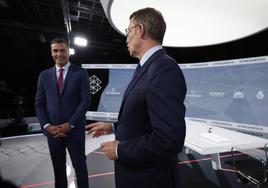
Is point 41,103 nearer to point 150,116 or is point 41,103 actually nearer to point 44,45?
point 150,116

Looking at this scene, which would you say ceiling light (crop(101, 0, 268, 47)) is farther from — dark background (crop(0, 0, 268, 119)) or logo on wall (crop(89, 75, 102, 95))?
logo on wall (crop(89, 75, 102, 95))

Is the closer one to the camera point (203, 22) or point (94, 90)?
point (203, 22)

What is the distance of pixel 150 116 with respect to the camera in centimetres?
88

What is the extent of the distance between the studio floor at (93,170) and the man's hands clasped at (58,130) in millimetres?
1104

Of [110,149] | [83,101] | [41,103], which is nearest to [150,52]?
[110,149]

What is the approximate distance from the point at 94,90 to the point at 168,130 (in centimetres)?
475

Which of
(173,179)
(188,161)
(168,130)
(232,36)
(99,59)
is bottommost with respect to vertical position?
(188,161)

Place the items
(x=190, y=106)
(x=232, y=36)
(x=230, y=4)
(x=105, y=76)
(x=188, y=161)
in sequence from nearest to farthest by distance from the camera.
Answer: (x=230, y=4) < (x=232, y=36) < (x=188, y=161) < (x=190, y=106) < (x=105, y=76)

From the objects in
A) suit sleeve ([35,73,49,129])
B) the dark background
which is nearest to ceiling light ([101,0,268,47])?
suit sleeve ([35,73,49,129])

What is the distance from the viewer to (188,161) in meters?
3.72

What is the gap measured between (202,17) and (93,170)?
3.03 meters

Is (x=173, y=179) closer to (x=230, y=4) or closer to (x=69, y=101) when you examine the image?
(x=230, y=4)

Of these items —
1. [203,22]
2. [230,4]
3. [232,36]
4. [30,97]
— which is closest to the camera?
[230,4]

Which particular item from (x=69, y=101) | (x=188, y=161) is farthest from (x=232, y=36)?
(x=188, y=161)
